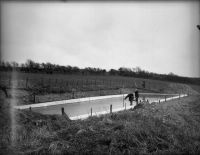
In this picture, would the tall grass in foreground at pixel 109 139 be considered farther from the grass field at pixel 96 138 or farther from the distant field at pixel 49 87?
the distant field at pixel 49 87

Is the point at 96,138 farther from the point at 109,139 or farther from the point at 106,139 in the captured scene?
the point at 109,139

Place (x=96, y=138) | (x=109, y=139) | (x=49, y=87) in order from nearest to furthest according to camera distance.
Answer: (x=109, y=139)
(x=96, y=138)
(x=49, y=87)

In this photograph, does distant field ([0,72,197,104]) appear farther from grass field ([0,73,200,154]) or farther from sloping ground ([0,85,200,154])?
sloping ground ([0,85,200,154])

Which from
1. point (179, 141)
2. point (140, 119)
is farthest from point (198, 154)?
point (140, 119)

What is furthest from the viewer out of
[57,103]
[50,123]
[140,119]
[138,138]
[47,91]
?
[47,91]

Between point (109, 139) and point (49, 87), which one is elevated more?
point (49, 87)

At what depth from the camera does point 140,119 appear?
12.7 m

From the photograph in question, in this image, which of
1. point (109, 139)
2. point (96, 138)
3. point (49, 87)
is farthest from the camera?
point (49, 87)

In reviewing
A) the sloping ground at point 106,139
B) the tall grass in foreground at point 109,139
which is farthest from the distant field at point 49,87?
the tall grass in foreground at point 109,139

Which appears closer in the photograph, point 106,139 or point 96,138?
point 106,139

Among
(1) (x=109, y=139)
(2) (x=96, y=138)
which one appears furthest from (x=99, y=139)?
(1) (x=109, y=139)

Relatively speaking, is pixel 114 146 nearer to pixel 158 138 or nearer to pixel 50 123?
pixel 158 138

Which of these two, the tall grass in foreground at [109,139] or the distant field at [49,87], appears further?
the distant field at [49,87]

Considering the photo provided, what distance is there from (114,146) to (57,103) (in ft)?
54.6
